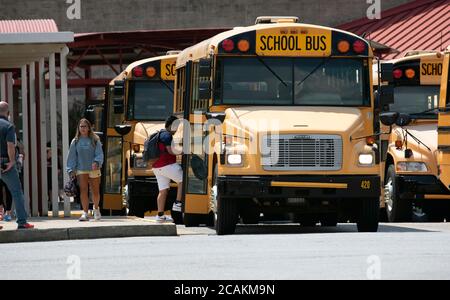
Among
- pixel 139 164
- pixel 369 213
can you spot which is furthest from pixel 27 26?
pixel 369 213

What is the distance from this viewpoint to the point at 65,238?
17.6m

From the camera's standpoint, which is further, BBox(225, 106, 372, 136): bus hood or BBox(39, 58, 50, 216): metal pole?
BBox(39, 58, 50, 216): metal pole

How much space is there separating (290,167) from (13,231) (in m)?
3.38

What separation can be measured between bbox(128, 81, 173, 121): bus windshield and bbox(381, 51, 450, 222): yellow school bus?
3648 millimetres

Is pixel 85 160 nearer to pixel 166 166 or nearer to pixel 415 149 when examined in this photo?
pixel 166 166

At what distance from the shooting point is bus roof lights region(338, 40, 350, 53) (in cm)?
1844

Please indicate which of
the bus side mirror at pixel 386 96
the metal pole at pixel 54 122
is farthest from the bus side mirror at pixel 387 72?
the metal pole at pixel 54 122

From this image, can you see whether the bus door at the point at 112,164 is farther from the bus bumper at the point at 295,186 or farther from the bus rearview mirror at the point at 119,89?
the bus bumper at the point at 295,186

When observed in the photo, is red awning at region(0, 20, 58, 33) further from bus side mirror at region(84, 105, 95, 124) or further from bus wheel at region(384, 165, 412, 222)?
bus wheel at region(384, 165, 412, 222)

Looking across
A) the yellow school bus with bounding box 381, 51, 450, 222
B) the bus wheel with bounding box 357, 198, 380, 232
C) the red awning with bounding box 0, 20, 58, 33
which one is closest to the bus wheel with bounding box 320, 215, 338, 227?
Result: the yellow school bus with bounding box 381, 51, 450, 222

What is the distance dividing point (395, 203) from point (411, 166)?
665 millimetres

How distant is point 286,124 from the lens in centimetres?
1747

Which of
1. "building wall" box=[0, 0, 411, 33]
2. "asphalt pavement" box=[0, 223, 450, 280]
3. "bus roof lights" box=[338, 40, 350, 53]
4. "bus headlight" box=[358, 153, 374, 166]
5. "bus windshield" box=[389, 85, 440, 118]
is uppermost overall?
"building wall" box=[0, 0, 411, 33]
